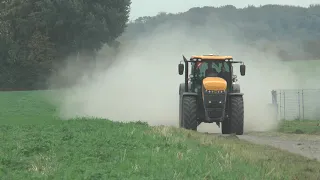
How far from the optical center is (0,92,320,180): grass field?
10984mm

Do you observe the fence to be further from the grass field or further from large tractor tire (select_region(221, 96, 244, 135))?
the grass field

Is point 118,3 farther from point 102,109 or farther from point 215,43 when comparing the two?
point 102,109

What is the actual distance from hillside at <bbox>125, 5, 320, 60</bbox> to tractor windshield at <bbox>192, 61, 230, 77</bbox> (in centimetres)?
3406

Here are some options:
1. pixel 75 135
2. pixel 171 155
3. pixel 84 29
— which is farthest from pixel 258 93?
pixel 84 29

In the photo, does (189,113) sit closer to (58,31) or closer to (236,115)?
(236,115)

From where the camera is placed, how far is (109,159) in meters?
12.9

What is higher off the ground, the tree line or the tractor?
the tree line

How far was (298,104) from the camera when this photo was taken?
1539 inches

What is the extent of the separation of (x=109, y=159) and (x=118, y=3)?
57060 millimetres

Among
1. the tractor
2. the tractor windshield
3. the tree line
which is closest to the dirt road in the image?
the tractor

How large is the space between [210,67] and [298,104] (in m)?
16.3

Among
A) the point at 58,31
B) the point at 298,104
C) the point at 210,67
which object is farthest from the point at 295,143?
the point at 58,31

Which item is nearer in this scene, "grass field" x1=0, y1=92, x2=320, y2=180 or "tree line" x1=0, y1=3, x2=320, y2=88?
"grass field" x1=0, y1=92, x2=320, y2=180

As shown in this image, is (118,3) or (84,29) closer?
(84,29)
